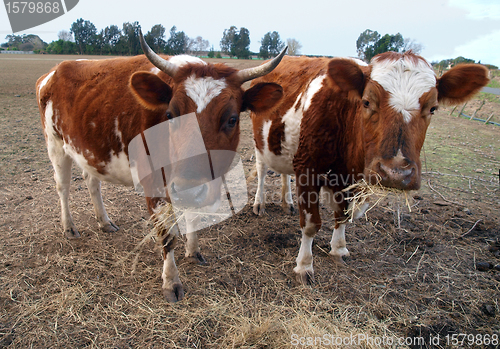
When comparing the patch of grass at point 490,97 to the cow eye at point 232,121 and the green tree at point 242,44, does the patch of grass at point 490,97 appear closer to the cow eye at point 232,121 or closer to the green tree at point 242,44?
the cow eye at point 232,121

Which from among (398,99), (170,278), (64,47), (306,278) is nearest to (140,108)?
(170,278)

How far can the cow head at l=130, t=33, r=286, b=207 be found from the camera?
7.90 ft

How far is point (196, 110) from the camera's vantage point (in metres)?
2.48

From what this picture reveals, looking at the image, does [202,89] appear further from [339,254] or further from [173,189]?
[339,254]

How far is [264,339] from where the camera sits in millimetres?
2670

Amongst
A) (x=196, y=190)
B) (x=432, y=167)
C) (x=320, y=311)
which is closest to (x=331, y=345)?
(x=320, y=311)

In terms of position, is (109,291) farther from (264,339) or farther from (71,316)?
(264,339)

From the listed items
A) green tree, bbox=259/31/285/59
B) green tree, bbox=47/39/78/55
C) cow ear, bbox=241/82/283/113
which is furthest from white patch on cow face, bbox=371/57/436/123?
green tree, bbox=47/39/78/55

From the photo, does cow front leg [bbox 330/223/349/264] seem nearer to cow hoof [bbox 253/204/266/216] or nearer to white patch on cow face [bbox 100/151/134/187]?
cow hoof [bbox 253/204/266/216]

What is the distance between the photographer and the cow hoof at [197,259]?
12.4ft

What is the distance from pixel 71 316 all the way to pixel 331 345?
2.48 m

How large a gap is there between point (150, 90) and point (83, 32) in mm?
57132

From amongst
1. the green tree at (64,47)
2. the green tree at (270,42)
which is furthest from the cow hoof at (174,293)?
the green tree at (64,47)

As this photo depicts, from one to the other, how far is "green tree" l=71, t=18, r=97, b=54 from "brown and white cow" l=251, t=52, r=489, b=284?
5407 cm
